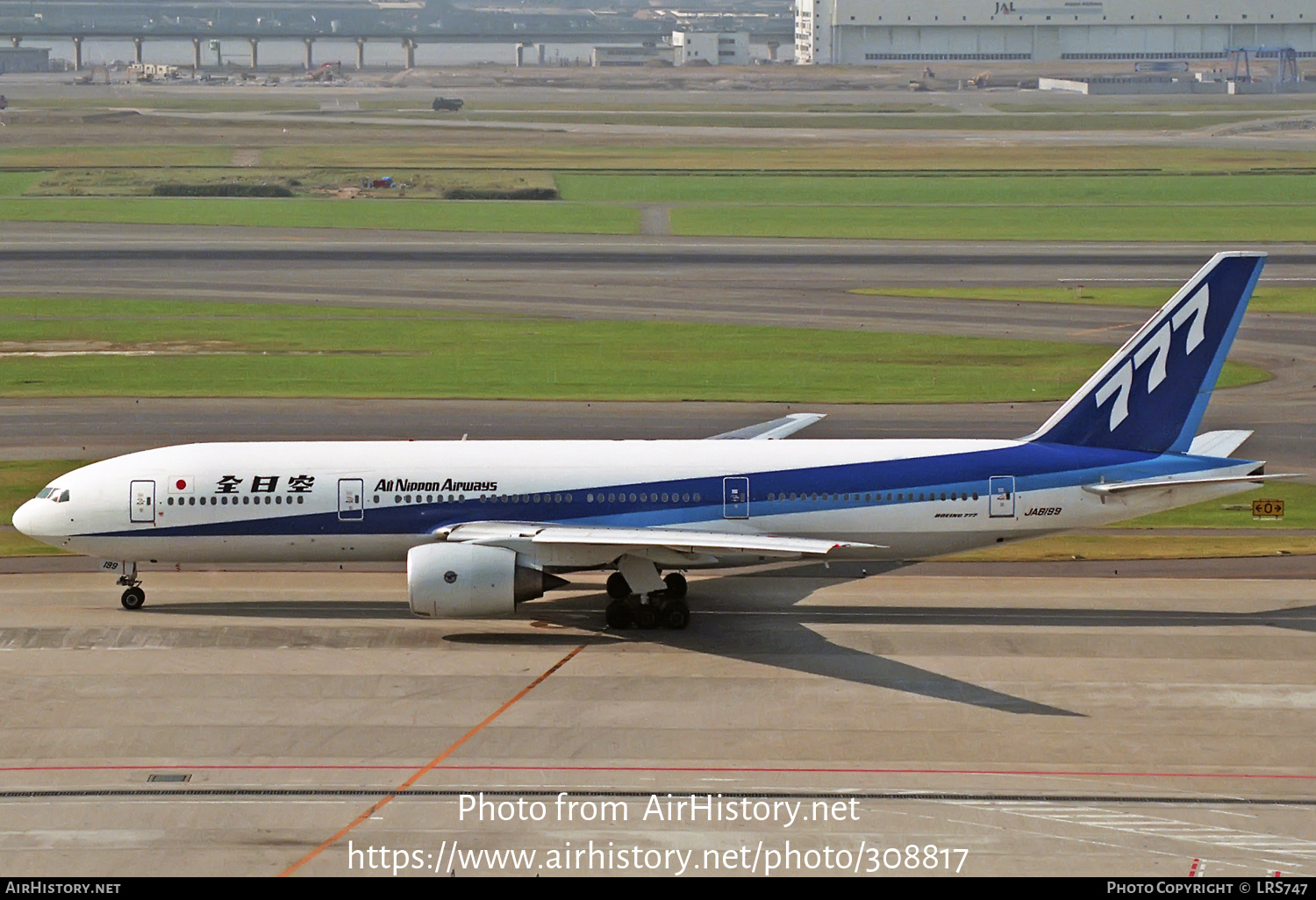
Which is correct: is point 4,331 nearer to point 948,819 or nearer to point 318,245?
point 318,245

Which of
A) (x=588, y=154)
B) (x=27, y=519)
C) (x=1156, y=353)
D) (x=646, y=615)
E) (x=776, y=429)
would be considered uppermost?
(x=588, y=154)

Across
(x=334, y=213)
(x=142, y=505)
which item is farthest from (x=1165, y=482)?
(x=334, y=213)

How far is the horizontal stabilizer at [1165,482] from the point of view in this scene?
3869 cm

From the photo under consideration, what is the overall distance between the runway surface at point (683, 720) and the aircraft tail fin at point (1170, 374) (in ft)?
15.1

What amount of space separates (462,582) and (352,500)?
4.69m

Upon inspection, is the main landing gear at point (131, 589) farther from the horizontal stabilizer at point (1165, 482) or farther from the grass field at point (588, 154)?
the grass field at point (588, 154)

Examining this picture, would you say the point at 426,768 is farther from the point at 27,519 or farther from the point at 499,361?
the point at 499,361

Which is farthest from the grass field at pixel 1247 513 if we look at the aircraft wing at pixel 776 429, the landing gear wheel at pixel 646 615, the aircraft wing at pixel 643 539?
the landing gear wheel at pixel 646 615

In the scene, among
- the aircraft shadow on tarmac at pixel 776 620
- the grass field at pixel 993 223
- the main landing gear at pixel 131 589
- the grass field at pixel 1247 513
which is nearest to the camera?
the aircraft shadow on tarmac at pixel 776 620

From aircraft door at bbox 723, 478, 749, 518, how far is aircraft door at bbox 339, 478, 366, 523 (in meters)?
9.49

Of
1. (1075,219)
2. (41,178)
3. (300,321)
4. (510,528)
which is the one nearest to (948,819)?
(510,528)

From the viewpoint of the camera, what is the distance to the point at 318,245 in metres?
110

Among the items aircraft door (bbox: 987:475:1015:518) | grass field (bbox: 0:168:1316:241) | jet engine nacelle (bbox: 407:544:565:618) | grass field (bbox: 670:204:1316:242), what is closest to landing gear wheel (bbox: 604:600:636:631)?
jet engine nacelle (bbox: 407:544:565:618)

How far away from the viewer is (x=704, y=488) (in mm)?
39531
